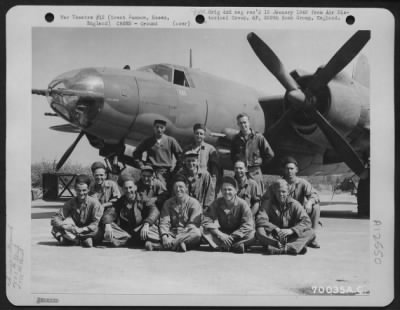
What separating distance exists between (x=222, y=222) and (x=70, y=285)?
197cm

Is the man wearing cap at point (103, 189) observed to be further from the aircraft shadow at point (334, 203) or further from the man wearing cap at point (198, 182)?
the aircraft shadow at point (334, 203)

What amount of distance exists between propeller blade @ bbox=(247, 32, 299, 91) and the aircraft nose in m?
2.09

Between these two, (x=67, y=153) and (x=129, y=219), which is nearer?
(x=129, y=219)

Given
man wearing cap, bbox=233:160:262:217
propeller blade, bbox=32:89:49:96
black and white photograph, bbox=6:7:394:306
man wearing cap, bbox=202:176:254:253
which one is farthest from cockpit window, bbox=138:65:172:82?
man wearing cap, bbox=202:176:254:253

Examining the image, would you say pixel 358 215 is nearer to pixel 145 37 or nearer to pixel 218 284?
pixel 218 284

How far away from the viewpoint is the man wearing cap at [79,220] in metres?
5.79

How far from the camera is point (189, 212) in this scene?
5781 millimetres

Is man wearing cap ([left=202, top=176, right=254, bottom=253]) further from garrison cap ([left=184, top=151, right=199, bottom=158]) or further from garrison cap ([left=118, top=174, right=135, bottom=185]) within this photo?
garrison cap ([left=118, top=174, right=135, bottom=185])

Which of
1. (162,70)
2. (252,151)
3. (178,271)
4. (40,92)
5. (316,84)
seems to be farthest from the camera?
(316,84)

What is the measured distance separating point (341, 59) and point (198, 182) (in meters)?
2.59

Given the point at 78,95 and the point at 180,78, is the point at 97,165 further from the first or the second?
the point at 180,78

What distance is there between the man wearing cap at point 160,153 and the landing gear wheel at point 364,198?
2.42 meters

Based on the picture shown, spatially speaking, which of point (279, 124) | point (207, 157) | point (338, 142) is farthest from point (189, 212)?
point (338, 142)

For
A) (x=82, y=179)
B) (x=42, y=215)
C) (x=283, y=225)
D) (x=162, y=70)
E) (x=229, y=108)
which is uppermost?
(x=162, y=70)
